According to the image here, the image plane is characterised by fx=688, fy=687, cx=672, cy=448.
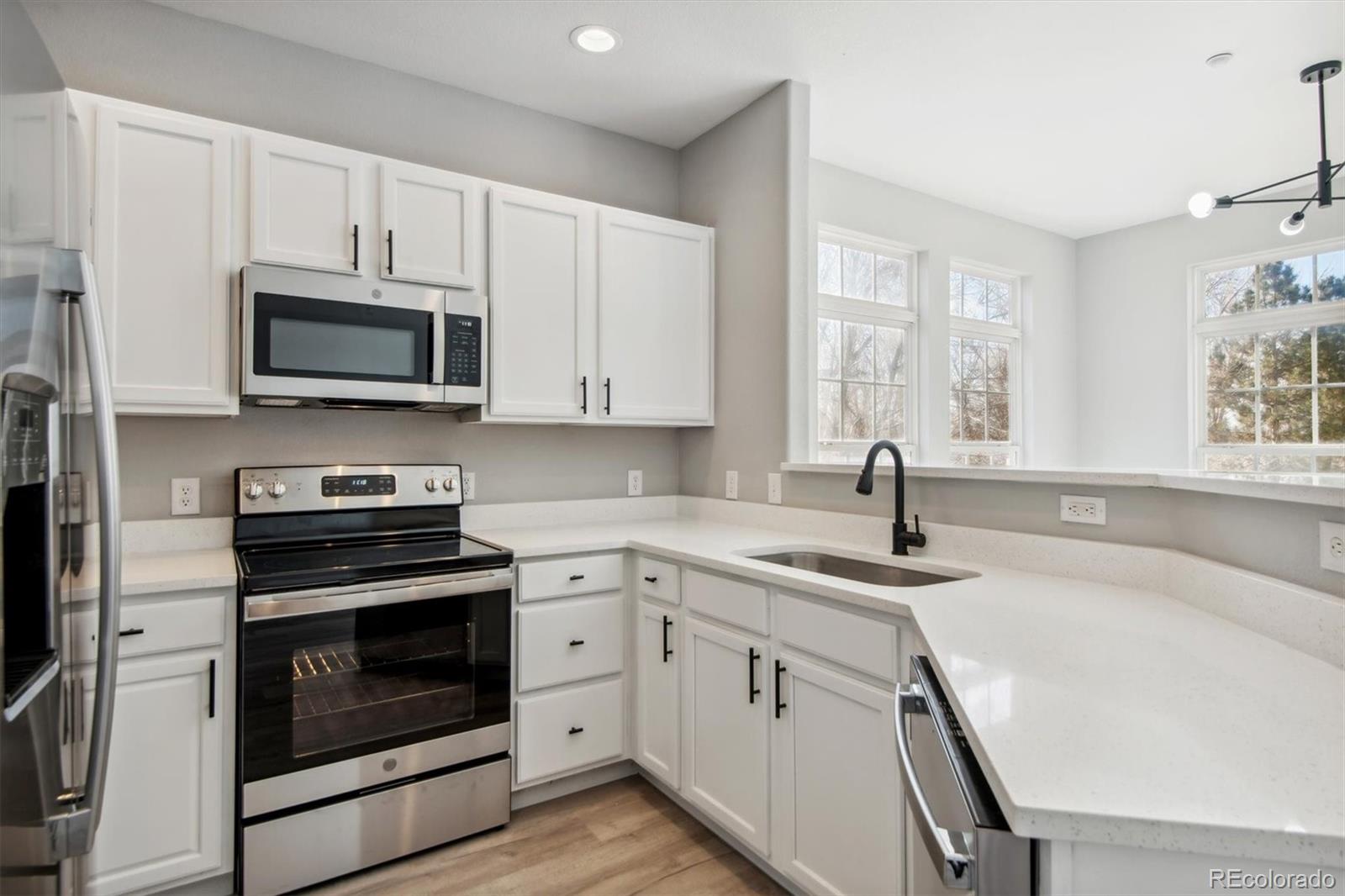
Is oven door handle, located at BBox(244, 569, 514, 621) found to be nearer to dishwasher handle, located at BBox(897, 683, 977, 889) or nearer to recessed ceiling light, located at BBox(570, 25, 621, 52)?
dishwasher handle, located at BBox(897, 683, 977, 889)

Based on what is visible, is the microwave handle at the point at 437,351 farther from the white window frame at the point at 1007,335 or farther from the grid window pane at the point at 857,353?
the white window frame at the point at 1007,335

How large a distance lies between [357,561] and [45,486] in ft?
Answer: 3.78

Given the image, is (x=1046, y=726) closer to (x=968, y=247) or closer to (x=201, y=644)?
(x=201, y=644)

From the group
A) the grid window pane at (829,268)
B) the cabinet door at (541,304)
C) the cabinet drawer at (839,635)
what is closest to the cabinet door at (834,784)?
the cabinet drawer at (839,635)

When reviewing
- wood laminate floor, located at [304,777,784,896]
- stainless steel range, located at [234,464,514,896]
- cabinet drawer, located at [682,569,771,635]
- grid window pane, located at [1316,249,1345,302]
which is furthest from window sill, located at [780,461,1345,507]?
grid window pane, located at [1316,249,1345,302]

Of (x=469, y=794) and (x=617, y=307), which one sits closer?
(x=469, y=794)

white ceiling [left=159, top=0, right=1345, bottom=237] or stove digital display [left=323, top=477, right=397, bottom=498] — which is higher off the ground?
white ceiling [left=159, top=0, right=1345, bottom=237]

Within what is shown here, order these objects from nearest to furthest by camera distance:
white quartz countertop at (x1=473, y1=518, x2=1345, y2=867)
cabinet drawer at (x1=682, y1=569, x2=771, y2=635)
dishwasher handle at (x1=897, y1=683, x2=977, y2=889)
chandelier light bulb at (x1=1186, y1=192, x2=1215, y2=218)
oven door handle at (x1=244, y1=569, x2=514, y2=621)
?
white quartz countertop at (x1=473, y1=518, x2=1345, y2=867)
dishwasher handle at (x1=897, y1=683, x2=977, y2=889)
oven door handle at (x1=244, y1=569, x2=514, y2=621)
cabinet drawer at (x1=682, y1=569, x2=771, y2=635)
chandelier light bulb at (x1=1186, y1=192, x2=1215, y2=218)

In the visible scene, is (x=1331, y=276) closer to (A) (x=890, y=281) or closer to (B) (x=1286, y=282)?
(B) (x=1286, y=282)

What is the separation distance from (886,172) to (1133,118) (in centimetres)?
116

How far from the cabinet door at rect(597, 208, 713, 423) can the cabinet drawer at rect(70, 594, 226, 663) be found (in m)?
1.51

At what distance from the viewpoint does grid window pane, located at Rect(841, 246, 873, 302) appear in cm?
393

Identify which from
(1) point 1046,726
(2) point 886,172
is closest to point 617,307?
(2) point 886,172

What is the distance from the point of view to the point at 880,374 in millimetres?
4051
